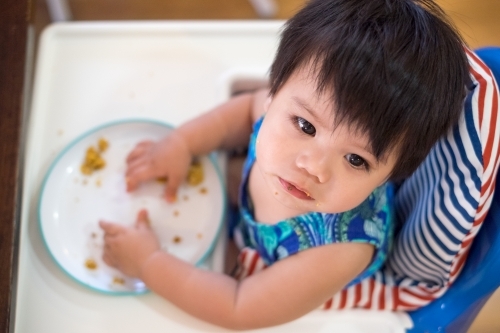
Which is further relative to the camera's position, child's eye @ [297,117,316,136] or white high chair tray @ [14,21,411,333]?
white high chair tray @ [14,21,411,333]

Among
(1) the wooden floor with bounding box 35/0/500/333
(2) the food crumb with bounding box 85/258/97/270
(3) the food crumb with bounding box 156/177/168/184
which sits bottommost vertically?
(2) the food crumb with bounding box 85/258/97/270

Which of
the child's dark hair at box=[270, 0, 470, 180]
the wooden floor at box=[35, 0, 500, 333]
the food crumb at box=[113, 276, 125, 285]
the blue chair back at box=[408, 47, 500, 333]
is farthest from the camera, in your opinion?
the wooden floor at box=[35, 0, 500, 333]

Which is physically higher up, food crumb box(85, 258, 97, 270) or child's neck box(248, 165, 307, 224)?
child's neck box(248, 165, 307, 224)

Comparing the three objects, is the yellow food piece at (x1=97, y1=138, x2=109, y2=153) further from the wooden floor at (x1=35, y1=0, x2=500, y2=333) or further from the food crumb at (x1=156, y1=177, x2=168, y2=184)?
the wooden floor at (x1=35, y1=0, x2=500, y2=333)

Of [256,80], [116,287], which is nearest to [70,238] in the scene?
[116,287]

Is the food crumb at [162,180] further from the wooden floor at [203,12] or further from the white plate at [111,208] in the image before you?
the wooden floor at [203,12]

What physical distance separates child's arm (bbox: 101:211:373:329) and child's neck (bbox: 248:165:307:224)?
0.06 m

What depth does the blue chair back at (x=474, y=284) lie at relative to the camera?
0.54m

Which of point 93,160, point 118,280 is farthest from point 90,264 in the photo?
point 93,160

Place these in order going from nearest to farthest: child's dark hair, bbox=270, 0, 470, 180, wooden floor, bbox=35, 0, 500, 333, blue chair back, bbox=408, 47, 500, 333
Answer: child's dark hair, bbox=270, 0, 470, 180 < blue chair back, bbox=408, 47, 500, 333 < wooden floor, bbox=35, 0, 500, 333

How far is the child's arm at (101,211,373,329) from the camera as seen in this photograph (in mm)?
583

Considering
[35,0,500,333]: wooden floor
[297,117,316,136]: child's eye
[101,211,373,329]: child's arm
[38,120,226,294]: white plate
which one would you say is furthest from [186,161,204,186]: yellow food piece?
[35,0,500,333]: wooden floor

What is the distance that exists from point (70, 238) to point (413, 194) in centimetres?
46

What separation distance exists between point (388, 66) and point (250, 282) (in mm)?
320
